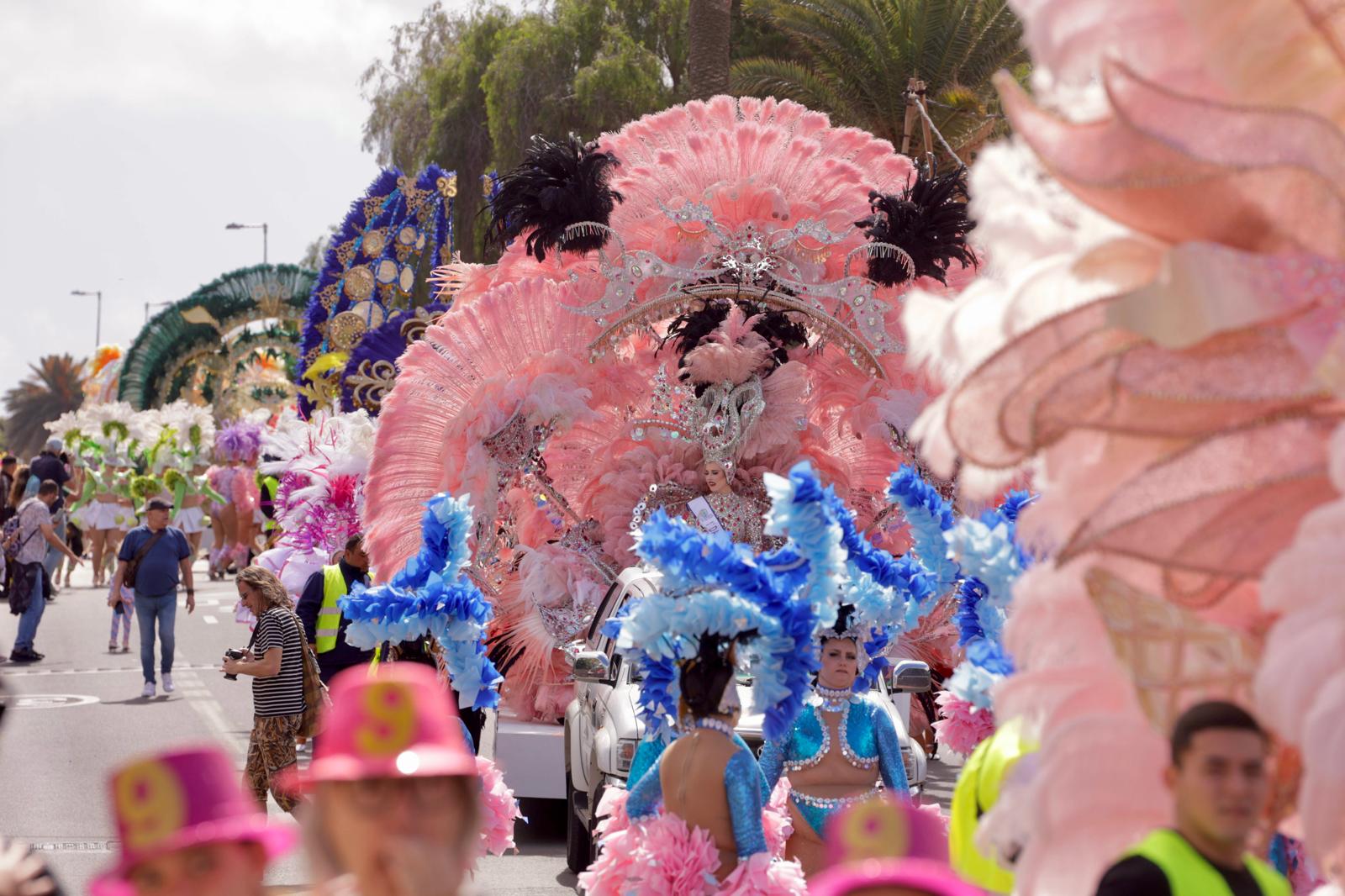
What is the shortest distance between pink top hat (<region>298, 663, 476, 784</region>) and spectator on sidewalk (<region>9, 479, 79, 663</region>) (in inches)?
632

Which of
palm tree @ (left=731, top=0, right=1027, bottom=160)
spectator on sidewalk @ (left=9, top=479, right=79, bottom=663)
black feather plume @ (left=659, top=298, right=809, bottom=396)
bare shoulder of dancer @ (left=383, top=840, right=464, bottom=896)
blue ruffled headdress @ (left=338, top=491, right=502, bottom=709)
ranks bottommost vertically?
bare shoulder of dancer @ (left=383, top=840, right=464, bottom=896)

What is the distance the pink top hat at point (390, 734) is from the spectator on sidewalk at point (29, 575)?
52.7 feet

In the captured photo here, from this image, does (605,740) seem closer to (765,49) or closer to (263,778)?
(263,778)

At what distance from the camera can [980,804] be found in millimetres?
4453

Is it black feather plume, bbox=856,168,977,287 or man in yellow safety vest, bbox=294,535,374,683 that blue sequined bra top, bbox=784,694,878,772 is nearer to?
man in yellow safety vest, bbox=294,535,374,683

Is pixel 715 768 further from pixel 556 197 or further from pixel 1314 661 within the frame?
pixel 556 197

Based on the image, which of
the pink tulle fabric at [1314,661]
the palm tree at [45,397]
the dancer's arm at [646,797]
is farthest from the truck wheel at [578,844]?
the palm tree at [45,397]

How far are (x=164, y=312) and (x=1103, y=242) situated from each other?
4836 cm

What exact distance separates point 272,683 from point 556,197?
430cm

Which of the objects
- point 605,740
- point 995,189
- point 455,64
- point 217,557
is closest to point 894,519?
point 605,740

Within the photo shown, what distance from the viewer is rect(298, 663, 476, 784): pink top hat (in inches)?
98.3

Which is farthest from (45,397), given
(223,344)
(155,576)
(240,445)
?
(155,576)

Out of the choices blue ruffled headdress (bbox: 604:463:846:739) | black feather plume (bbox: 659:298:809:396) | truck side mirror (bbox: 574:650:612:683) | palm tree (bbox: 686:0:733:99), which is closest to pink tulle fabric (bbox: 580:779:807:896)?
blue ruffled headdress (bbox: 604:463:846:739)

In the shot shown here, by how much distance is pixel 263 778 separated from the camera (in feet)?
28.0
